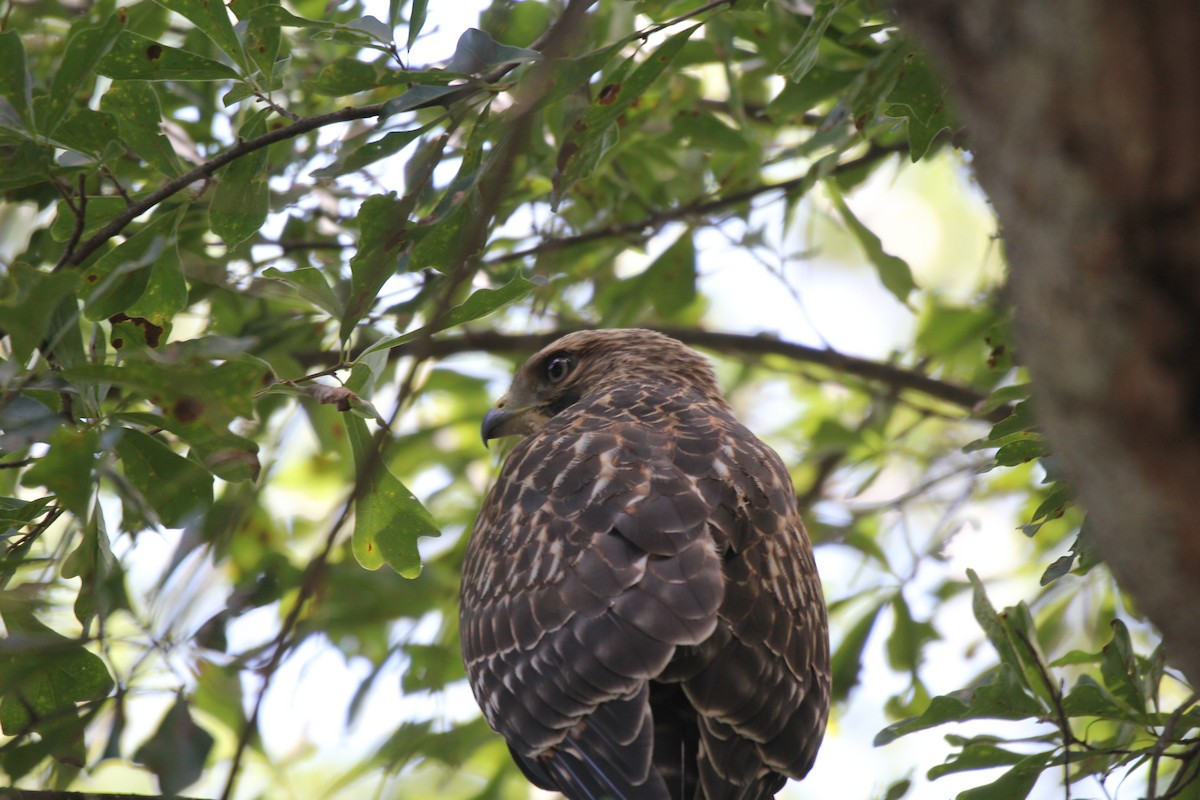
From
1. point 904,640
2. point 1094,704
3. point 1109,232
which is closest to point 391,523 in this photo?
point 1094,704

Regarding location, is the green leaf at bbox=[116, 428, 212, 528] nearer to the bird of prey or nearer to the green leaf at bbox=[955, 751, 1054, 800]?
the bird of prey

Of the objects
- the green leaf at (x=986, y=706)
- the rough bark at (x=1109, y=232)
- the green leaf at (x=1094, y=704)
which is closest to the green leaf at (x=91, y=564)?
the rough bark at (x=1109, y=232)

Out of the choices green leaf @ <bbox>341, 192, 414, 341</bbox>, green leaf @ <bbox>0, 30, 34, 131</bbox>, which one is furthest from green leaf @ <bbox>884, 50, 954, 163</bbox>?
green leaf @ <bbox>0, 30, 34, 131</bbox>

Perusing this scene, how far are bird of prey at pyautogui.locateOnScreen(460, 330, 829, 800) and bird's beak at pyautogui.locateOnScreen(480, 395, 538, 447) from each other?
93 centimetres

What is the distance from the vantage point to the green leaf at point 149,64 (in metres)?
3.24

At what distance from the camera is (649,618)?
3275 mm

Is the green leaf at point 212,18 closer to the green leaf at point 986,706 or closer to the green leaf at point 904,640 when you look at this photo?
the green leaf at point 986,706

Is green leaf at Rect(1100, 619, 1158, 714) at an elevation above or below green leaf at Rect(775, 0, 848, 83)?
below

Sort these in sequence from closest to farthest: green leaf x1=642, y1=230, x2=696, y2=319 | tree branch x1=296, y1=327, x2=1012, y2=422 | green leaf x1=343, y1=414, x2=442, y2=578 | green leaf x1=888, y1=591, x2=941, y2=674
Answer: green leaf x1=343, y1=414, x2=442, y2=578 < green leaf x1=888, y1=591, x2=941, y2=674 < green leaf x1=642, y1=230, x2=696, y2=319 < tree branch x1=296, y1=327, x2=1012, y2=422

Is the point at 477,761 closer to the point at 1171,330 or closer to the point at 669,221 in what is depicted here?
the point at 669,221

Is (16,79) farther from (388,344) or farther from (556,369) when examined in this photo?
(556,369)

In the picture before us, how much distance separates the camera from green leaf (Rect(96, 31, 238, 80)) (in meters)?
3.24

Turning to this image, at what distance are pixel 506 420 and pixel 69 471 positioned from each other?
2.95 meters

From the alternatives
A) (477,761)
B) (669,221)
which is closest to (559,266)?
(669,221)
